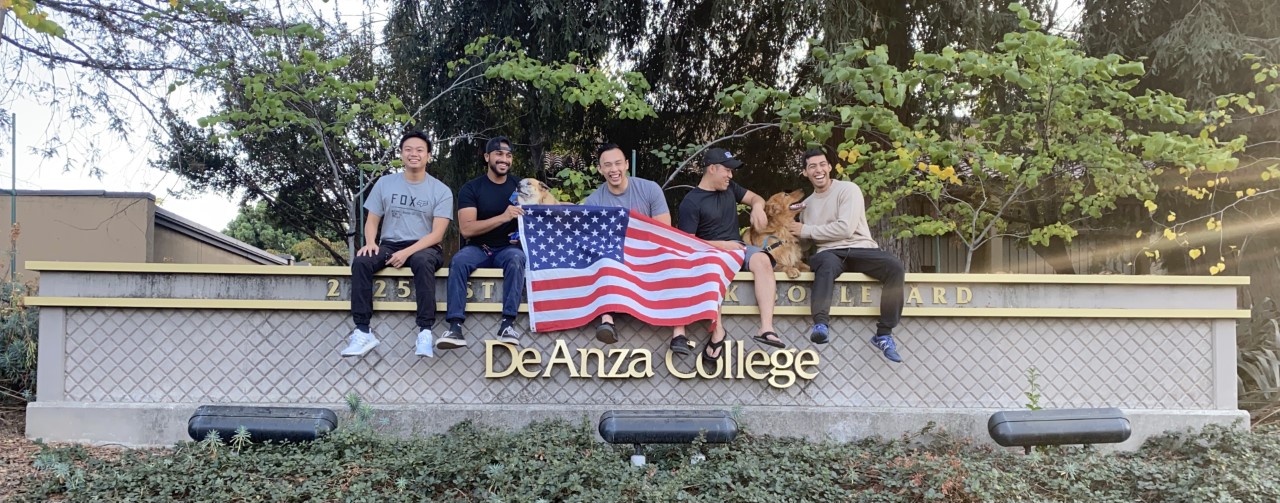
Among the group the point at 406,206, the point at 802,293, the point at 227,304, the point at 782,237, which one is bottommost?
the point at 227,304

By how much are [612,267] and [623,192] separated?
26.8 inches

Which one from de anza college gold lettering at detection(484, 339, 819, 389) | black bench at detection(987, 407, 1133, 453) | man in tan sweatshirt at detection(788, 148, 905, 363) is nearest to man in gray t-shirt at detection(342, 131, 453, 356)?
de anza college gold lettering at detection(484, 339, 819, 389)

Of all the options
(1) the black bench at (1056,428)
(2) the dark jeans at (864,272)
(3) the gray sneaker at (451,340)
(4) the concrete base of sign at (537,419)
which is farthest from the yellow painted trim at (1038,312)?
(3) the gray sneaker at (451,340)

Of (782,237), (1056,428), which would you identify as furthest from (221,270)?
(1056,428)

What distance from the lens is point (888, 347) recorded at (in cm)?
629

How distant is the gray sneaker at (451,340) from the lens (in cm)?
606

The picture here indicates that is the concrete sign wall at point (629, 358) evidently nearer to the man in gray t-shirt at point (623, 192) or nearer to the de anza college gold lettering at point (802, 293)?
the de anza college gold lettering at point (802, 293)

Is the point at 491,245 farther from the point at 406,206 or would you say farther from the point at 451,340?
the point at 451,340

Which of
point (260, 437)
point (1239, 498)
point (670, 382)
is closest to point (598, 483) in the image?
point (670, 382)

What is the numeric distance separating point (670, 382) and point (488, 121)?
16.9 feet

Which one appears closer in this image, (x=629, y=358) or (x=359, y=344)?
(x=359, y=344)

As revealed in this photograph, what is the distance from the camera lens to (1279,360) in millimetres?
7473

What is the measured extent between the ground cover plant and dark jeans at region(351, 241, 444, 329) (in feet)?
2.98

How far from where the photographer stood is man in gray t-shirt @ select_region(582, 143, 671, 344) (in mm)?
6398
